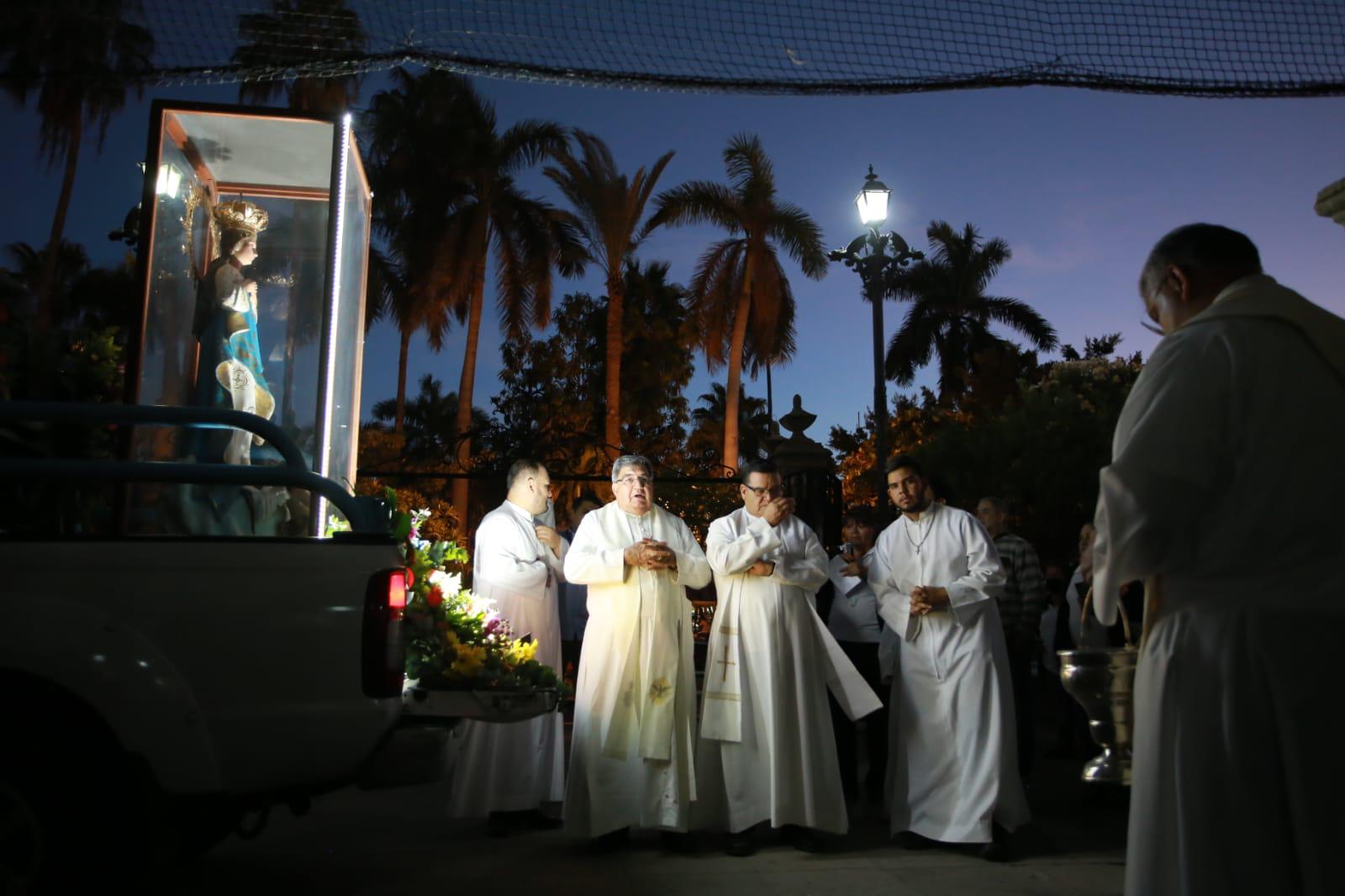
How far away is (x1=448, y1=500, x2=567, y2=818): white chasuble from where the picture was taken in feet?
22.6

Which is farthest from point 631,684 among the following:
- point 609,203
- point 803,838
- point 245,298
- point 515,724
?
point 609,203

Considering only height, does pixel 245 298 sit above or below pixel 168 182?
below

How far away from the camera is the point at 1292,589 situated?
105 inches

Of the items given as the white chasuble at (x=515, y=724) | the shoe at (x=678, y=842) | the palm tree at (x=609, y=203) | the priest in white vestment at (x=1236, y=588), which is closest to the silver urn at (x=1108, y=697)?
the priest in white vestment at (x=1236, y=588)

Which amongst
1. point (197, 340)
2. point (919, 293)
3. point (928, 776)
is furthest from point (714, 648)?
point (919, 293)

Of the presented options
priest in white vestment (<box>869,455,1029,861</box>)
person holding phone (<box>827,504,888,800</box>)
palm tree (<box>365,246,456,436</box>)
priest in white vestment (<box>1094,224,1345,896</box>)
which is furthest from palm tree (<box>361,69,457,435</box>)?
priest in white vestment (<box>1094,224,1345,896</box>)

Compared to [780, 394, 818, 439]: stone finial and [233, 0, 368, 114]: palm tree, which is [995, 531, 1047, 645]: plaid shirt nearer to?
[780, 394, 818, 439]: stone finial

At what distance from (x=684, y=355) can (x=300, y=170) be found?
26.6 m

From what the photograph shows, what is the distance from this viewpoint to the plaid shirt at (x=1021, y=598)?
8.56 metres

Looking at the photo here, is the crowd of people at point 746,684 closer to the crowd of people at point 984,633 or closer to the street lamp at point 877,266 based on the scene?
the crowd of people at point 984,633

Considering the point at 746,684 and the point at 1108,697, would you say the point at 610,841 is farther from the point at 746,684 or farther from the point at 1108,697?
the point at 1108,697

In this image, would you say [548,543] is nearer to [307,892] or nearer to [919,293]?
[307,892]

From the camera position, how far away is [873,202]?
12.4m

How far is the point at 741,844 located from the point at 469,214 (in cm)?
2672
